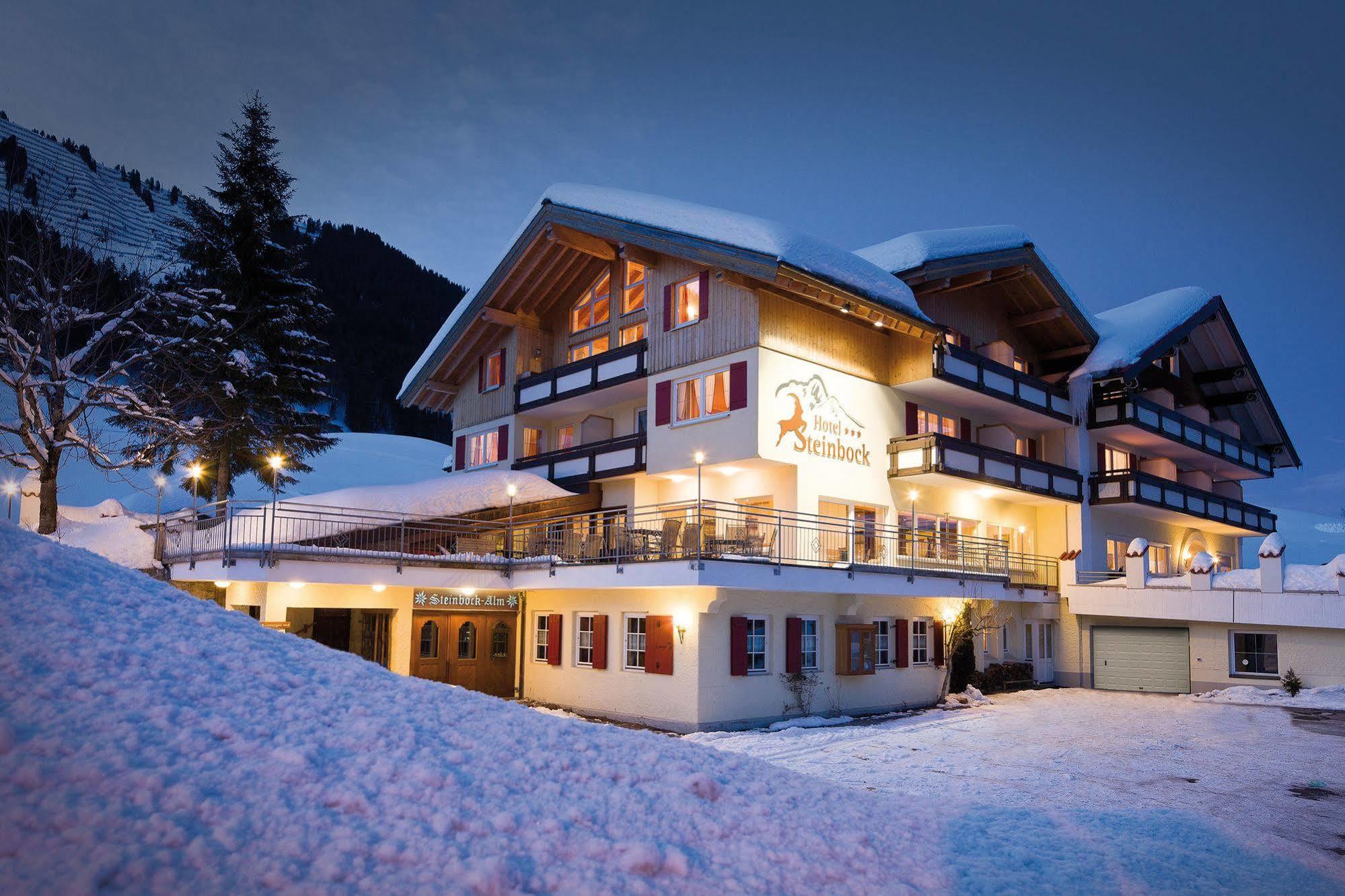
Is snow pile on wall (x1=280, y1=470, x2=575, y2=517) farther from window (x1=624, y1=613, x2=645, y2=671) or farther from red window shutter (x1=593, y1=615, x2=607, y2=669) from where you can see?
window (x1=624, y1=613, x2=645, y2=671)

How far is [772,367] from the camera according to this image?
939 inches

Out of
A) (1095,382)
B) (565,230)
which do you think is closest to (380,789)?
(565,230)

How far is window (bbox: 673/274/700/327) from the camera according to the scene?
25.9 meters

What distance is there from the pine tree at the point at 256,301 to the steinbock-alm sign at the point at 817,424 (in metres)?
16.1

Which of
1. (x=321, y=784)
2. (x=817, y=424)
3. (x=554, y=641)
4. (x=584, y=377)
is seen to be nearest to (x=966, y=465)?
(x=817, y=424)

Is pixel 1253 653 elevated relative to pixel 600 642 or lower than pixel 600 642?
lower

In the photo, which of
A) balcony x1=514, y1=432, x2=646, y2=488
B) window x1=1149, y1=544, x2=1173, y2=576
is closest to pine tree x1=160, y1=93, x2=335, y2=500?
balcony x1=514, y1=432, x2=646, y2=488

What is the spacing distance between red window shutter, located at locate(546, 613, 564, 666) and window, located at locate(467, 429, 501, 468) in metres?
9.48

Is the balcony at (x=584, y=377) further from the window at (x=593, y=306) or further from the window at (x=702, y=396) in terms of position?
the window at (x=702, y=396)

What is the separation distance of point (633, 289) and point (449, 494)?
29.5ft

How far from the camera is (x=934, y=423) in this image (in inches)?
1176

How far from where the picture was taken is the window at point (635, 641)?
22.7m

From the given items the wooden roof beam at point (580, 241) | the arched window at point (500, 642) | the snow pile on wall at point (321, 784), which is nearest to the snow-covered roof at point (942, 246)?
the wooden roof beam at point (580, 241)

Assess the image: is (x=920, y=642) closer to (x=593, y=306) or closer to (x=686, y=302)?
(x=686, y=302)
